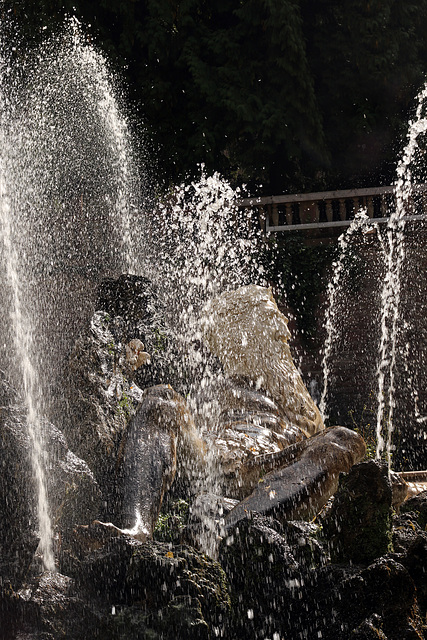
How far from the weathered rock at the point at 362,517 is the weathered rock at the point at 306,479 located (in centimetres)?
75

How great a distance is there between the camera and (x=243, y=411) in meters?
5.07

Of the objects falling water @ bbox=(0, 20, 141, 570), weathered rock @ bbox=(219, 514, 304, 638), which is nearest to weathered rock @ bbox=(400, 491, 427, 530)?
weathered rock @ bbox=(219, 514, 304, 638)

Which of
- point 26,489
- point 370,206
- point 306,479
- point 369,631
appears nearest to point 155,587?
point 369,631

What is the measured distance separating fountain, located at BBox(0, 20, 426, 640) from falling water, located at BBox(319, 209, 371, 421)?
2.19 metres

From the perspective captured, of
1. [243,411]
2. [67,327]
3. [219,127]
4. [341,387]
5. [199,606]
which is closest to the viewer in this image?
Result: [199,606]

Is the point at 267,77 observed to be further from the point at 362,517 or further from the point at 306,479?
the point at 362,517

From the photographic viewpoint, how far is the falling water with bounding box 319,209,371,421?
9.27m

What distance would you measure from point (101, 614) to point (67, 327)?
5196mm

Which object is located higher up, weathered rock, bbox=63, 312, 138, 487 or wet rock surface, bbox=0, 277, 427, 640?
weathered rock, bbox=63, 312, 138, 487

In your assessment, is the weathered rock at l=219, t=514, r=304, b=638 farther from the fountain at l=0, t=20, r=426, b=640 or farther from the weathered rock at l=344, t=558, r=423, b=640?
the weathered rock at l=344, t=558, r=423, b=640

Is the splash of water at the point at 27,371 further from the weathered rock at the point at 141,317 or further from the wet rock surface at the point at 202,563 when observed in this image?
the weathered rock at the point at 141,317

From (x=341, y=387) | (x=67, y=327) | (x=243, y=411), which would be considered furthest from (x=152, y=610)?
(x=341, y=387)

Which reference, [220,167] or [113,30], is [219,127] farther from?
[113,30]

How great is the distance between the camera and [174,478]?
12.4 feet
